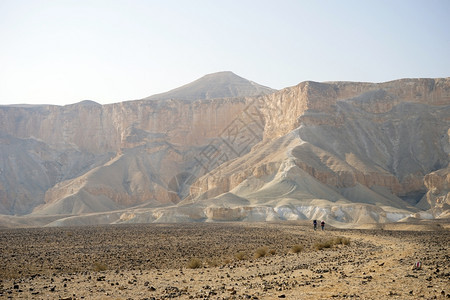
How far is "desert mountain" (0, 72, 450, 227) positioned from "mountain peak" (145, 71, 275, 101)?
115 ft

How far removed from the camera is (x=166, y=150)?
119 metres

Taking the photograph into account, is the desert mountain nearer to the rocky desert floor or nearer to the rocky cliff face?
the rocky cliff face

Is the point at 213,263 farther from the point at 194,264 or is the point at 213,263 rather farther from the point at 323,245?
the point at 323,245

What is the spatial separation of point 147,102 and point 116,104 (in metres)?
8.97

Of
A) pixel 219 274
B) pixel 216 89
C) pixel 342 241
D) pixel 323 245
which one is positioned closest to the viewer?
pixel 219 274

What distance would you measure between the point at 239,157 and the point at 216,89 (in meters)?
71.9

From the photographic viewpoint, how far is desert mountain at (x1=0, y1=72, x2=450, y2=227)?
7569 centimetres

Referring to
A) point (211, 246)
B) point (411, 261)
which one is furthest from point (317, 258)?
point (211, 246)

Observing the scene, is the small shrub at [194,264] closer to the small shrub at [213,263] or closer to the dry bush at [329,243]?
the small shrub at [213,263]

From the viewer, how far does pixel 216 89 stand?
174 m

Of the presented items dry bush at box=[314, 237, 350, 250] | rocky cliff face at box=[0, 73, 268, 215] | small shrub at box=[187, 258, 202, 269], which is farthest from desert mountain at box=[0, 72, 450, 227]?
small shrub at box=[187, 258, 202, 269]

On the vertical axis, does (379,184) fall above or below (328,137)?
below

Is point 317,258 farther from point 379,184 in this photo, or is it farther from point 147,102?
point 147,102

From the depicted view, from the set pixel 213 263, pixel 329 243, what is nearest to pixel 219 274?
pixel 213 263
